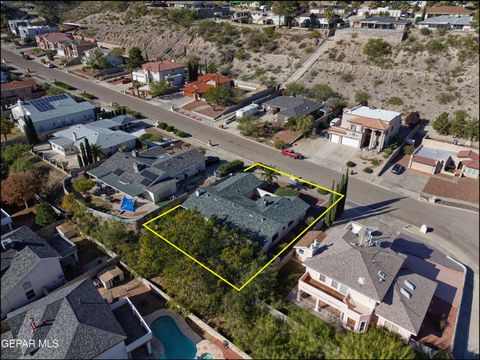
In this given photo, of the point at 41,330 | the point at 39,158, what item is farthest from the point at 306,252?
the point at 39,158

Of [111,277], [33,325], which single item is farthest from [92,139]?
[33,325]

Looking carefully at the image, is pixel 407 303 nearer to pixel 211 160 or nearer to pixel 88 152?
pixel 211 160

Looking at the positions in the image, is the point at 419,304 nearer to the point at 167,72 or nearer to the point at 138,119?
the point at 138,119

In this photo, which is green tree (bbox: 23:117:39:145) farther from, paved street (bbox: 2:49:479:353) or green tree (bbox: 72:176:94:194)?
paved street (bbox: 2:49:479:353)

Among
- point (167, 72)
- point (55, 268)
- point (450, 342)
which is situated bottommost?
point (450, 342)

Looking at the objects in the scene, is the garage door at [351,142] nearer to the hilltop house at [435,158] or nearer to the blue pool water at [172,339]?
the hilltop house at [435,158]

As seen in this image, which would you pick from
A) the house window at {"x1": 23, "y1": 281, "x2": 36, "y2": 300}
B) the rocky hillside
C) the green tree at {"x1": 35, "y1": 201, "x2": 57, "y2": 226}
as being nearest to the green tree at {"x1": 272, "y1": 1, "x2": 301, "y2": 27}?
the rocky hillside

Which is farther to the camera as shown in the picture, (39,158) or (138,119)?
(138,119)
